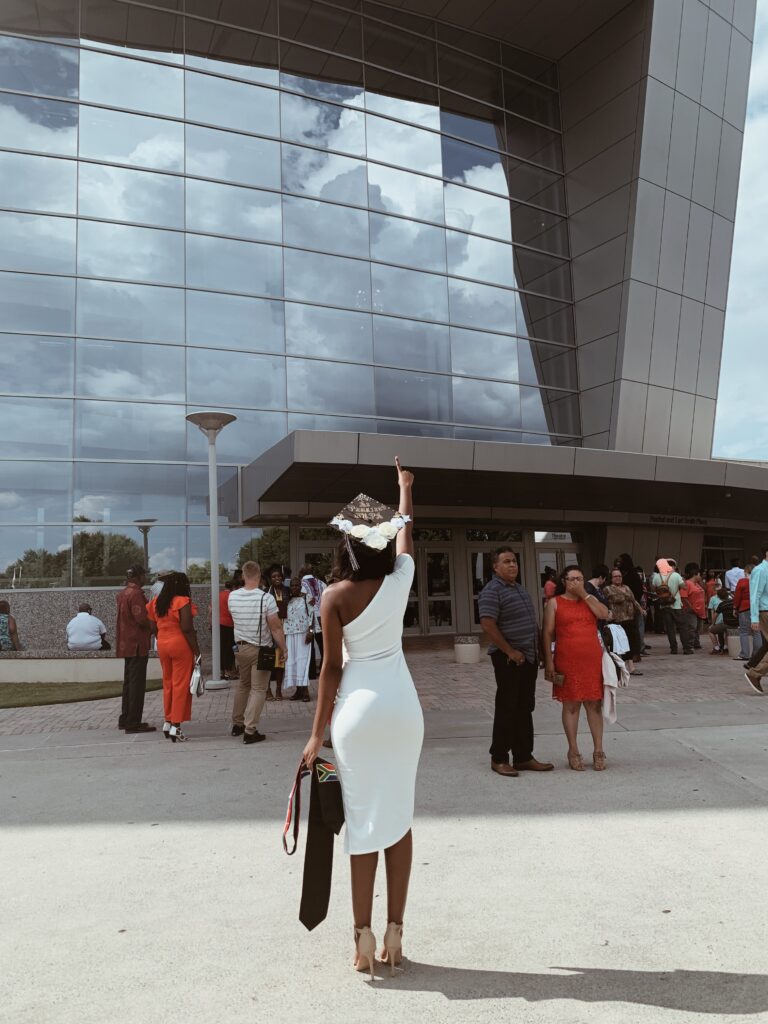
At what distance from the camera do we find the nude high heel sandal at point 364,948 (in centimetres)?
321

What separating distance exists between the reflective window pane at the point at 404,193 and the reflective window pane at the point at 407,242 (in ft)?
0.96

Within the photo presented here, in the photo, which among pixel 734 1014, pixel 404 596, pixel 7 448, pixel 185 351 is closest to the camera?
pixel 734 1014

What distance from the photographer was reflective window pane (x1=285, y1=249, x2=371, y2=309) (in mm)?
20331

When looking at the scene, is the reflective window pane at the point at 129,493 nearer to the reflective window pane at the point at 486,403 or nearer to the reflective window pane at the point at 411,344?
the reflective window pane at the point at 411,344

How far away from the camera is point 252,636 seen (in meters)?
8.52

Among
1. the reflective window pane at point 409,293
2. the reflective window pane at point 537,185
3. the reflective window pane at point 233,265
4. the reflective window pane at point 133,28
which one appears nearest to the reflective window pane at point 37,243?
the reflective window pane at point 233,265

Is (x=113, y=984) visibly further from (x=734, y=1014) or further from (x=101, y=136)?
(x=101, y=136)

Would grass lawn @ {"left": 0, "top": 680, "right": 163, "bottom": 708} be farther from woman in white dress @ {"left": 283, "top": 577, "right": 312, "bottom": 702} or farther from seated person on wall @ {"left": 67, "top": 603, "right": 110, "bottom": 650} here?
woman in white dress @ {"left": 283, "top": 577, "right": 312, "bottom": 702}

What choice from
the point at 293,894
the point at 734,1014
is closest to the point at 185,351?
the point at 293,894

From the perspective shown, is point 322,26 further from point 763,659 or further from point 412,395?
point 763,659

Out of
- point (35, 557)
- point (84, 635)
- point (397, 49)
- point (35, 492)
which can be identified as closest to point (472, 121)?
point (397, 49)

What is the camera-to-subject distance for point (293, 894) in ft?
13.4

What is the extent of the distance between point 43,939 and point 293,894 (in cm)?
117

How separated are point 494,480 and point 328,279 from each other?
749 centimetres
